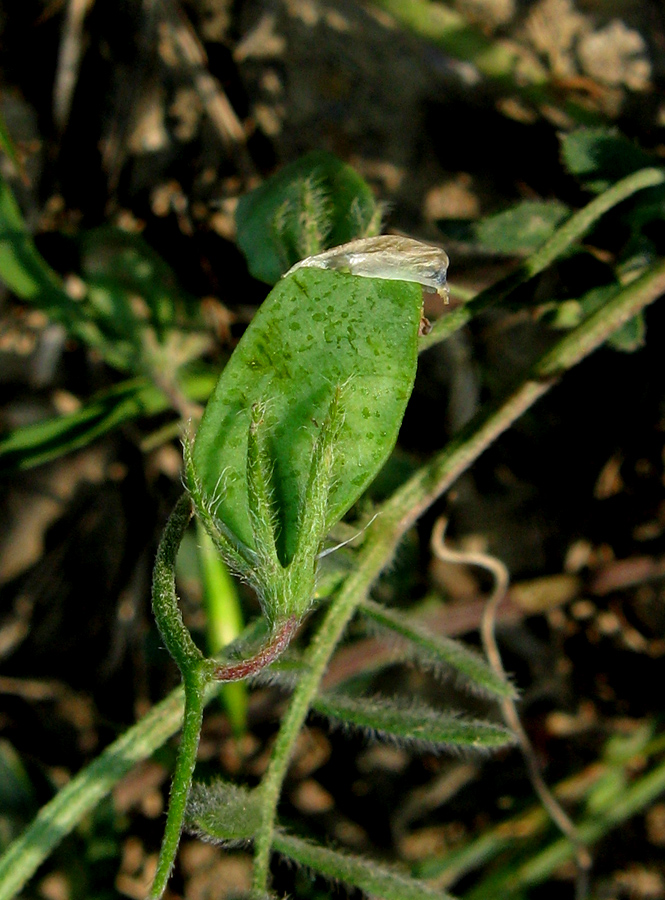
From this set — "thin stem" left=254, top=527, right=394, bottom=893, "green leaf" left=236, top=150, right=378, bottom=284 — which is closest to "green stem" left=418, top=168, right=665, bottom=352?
"green leaf" left=236, top=150, right=378, bottom=284

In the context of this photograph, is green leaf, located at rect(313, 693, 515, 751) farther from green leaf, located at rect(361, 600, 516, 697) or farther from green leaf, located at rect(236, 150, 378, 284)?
green leaf, located at rect(236, 150, 378, 284)

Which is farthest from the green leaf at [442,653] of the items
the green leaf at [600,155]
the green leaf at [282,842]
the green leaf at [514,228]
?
the green leaf at [600,155]

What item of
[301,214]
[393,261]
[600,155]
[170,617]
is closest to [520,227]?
[600,155]

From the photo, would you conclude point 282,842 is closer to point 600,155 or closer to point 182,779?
point 182,779

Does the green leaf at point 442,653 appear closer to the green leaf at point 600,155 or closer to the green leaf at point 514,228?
the green leaf at point 514,228

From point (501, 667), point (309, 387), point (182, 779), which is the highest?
point (309, 387)

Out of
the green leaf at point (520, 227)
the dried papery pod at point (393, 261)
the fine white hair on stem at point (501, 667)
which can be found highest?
the dried papery pod at point (393, 261)

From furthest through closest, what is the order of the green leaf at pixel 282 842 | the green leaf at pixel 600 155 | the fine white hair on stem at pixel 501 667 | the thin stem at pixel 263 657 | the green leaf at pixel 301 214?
the fine white hair on stem at pixel 501 667, the green leaf at pixel 600 155, the green leaf at pixel 301 214, the green leaf at pixel 282 842, the thin stem at pixel 263 657
